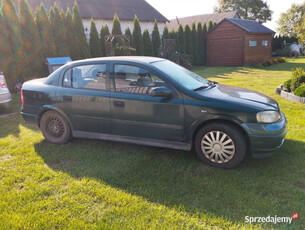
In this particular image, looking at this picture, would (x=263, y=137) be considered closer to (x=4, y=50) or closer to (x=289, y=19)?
(x=4, y=50)

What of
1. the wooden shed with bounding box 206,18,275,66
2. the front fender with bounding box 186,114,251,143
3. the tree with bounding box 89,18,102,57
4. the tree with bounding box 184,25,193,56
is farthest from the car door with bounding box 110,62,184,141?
the wooden shed with bounding box 206,18,275,66

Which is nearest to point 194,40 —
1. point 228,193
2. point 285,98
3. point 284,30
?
point 285,98

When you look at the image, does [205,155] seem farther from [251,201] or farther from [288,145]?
[288,145]

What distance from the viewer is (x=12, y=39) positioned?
414 inches

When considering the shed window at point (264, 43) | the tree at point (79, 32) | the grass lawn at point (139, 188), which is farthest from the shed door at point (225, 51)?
the grass lawn at point (139, 188)

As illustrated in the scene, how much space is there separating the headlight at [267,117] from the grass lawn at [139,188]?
71 cm

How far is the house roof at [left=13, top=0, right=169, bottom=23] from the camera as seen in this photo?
21.9 m

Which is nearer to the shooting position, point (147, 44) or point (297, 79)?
point (297, 79)

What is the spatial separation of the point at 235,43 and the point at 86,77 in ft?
63.5

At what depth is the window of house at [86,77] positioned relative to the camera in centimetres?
429

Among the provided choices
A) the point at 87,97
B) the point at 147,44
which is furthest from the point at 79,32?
the point at 87,97

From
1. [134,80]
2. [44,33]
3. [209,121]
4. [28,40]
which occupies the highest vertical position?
[44,33]

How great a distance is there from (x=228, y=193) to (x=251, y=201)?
11.0 inches

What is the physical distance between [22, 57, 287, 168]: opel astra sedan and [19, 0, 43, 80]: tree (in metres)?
7.11
